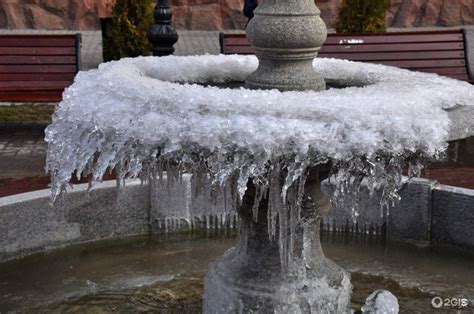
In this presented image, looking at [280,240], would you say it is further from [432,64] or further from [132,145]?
[432,64]

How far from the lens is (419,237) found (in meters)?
5.73

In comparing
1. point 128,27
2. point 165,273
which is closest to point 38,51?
point 128,27

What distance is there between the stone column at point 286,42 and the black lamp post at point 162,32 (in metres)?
5.40

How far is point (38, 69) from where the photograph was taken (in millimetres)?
8641

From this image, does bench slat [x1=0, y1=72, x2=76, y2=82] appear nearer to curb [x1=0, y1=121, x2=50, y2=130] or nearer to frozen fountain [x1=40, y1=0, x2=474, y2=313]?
curb [x1=0, y1=121, x2=50, y2=130]

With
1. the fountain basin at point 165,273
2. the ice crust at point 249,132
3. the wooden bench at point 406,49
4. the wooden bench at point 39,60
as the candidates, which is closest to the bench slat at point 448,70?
the wooden bench at point 406,49

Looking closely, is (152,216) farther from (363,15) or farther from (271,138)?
(363,15)

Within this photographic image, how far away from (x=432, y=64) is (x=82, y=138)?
241 inches

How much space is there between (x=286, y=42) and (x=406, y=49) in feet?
18.0

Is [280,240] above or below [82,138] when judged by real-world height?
below

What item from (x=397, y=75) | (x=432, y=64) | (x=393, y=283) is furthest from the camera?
(x=432, y=64)

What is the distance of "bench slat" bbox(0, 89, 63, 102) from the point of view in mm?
8109

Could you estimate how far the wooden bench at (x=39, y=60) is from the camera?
8578 millimetres

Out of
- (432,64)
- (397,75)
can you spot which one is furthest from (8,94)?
(397,75)
